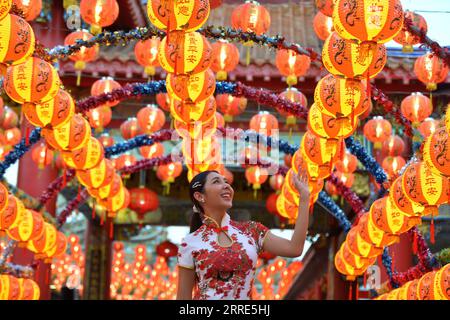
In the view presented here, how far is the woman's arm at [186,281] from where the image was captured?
12.1 feet

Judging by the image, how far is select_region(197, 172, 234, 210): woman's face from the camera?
385 cm

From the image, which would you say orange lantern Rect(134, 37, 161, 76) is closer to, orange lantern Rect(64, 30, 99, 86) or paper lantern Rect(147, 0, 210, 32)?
orange lantern Rect(64, 30, 99, 86)

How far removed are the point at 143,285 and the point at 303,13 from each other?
38.2ft

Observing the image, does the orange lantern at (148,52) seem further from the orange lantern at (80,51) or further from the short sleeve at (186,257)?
the short sleeve at (186,257)

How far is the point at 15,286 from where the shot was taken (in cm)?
1108

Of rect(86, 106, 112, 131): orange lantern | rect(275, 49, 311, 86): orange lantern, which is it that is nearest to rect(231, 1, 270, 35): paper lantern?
rect(275, 49, 311, 86): orange lantern

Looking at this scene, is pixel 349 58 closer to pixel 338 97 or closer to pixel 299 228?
pixel 338 97

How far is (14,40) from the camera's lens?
7207 millimetres

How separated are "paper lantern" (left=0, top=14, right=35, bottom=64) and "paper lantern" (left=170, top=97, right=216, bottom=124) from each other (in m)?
2.03

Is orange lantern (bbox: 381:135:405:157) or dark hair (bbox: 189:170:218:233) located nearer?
dark hair (bbox: 189:170:218:233)

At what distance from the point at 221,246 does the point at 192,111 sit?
18.3ft

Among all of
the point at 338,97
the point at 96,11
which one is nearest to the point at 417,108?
the point at 338,97
